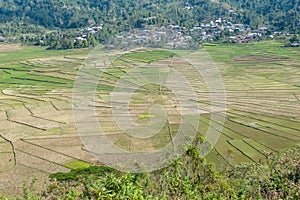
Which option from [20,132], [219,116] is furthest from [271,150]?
[20,132]

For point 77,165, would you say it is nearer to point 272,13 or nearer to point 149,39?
point 149,39

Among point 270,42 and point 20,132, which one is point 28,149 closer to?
point 20,132

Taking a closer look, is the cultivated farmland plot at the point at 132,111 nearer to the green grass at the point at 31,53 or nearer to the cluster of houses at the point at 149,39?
the cluster of houses at the point at 149,39

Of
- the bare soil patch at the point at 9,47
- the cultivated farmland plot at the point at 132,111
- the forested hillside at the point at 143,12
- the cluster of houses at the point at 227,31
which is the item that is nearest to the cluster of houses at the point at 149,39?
the cultivated farmland plot at the point at 132,111

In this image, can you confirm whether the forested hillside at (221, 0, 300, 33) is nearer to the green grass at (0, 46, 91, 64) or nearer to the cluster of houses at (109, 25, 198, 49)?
the cluster of houses at (109, 25, 198, 49)

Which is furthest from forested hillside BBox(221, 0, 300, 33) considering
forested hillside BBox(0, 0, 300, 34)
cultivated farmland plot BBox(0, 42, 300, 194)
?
cultivated farmland plot BBox(0, 42, 300, 194)

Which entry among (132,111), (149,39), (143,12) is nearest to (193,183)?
(132,111)
